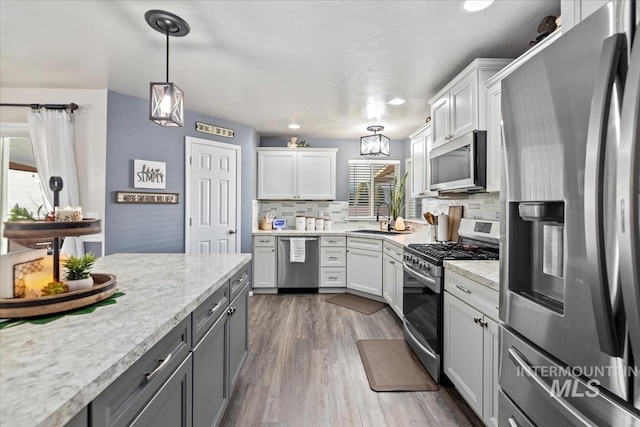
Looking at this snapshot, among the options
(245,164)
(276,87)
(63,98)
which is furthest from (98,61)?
(245,164)

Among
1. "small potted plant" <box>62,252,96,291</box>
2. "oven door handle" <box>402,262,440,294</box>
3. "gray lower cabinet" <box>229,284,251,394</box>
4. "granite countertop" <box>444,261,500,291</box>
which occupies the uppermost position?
"small potted plant" <box>62,252,96,291</box>

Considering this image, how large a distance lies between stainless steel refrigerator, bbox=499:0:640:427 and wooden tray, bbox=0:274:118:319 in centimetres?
157

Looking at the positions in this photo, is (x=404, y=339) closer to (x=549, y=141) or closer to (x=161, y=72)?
(x=549, y=141)

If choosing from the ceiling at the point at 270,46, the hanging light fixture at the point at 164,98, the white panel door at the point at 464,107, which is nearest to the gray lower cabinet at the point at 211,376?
the hanging light fixture at the point at 164,98

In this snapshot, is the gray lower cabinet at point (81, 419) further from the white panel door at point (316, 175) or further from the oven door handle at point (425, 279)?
the white panel door at point (316, 175)

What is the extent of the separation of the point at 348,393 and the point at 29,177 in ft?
13.1

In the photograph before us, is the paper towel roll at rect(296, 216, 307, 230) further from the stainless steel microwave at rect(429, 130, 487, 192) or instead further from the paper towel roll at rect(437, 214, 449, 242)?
the stainless steel microwave at rect(429, 130, 487, 192)

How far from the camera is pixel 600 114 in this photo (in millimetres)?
713

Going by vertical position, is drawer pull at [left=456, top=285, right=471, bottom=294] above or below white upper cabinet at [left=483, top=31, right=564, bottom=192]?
below

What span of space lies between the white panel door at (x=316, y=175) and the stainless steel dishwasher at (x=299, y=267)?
2.57 feet

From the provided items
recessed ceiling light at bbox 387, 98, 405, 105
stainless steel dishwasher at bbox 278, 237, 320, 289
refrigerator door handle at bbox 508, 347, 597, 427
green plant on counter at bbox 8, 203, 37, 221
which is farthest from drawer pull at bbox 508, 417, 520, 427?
stainless steel dishwasher at bbox 278, 237, 320, 289

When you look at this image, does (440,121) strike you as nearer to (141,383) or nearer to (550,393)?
(550,393)

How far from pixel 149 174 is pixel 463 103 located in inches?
132

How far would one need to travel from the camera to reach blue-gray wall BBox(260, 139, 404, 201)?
→ 5.12 m
